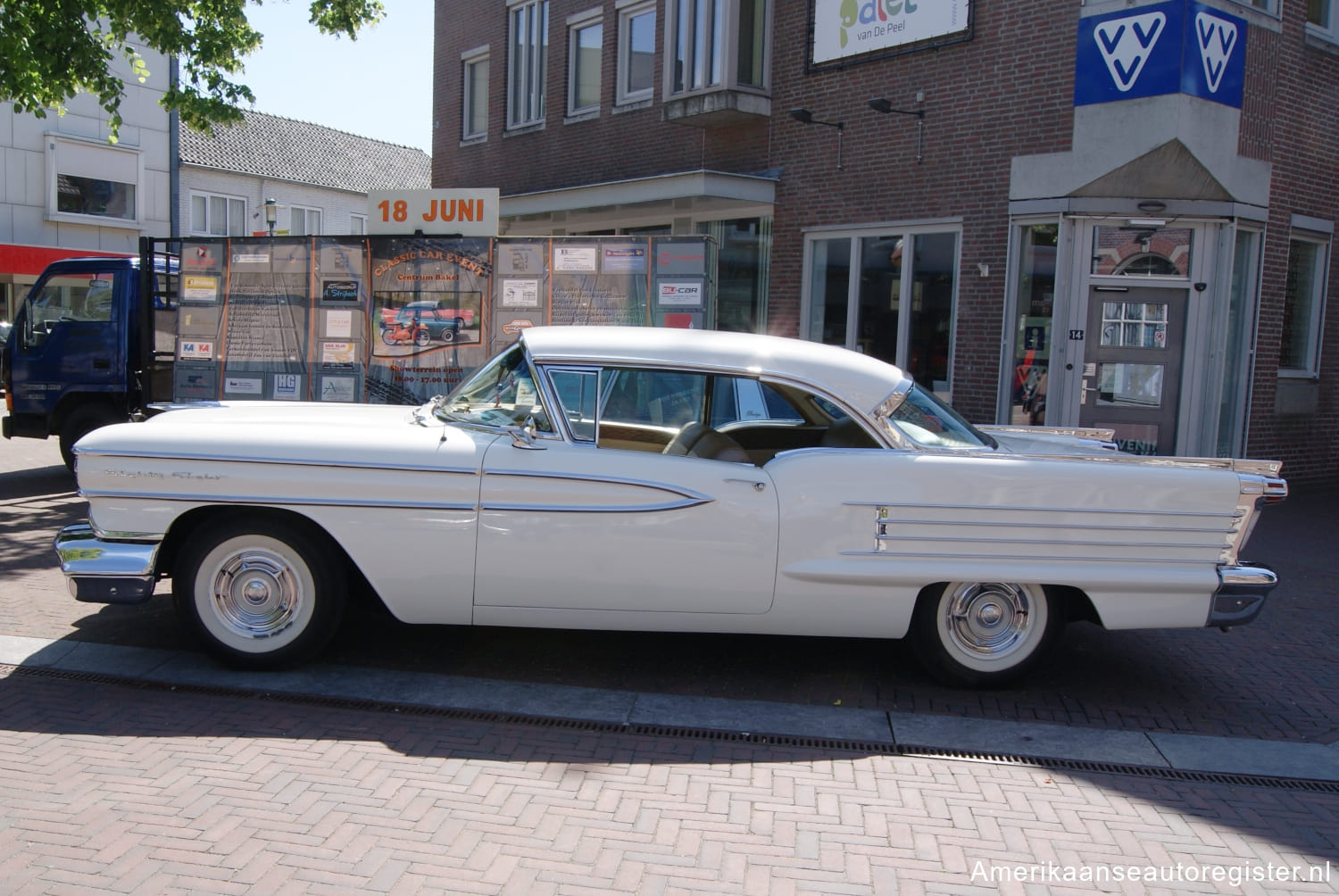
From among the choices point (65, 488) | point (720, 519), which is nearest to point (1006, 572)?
point (720, 519)

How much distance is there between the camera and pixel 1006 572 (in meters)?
4.59

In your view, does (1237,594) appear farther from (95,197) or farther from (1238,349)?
(95,197)

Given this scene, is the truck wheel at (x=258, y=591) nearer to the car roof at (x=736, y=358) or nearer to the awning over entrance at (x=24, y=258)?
the car roof at (x=736, y=358)

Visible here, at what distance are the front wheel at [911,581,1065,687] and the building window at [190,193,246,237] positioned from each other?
117 ft

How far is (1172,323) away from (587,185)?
26.4 feet

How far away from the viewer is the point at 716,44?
537 inches

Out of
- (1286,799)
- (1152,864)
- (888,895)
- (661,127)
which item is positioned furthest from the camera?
(661,127)

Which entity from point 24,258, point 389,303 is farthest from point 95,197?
point 389,303

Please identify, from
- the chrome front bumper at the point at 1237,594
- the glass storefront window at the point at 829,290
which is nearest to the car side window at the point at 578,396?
the chrome front bumper at the point at 1237,594

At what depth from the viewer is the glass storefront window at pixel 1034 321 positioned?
10914 millimetres

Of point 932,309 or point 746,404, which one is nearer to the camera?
point 746,404

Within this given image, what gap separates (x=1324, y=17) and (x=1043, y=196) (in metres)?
4.23

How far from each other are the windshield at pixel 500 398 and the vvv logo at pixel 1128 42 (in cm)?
792

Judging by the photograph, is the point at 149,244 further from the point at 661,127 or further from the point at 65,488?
the point at 661,127
